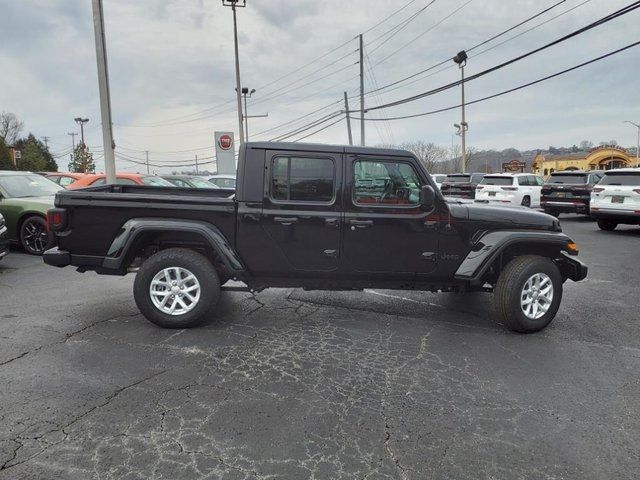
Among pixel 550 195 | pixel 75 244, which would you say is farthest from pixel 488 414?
pixel 550 195

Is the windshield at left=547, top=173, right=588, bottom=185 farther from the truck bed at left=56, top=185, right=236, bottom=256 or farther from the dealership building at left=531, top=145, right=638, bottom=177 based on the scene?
the dealership building at left=531, top=145, right=638, bottom=177

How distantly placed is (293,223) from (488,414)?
246 centimetres

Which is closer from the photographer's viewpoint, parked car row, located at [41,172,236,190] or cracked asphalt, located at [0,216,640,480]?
cracked asphalt, located at [0,216,640,480]

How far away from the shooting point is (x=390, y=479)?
250cm

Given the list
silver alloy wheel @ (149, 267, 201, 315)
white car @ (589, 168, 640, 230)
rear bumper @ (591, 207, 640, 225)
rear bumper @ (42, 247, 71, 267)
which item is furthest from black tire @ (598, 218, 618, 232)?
rear bumper @ (42, 247, 71, 267)

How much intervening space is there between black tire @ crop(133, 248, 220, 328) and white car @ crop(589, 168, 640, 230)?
1184 centimetres

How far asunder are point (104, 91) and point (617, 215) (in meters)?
13.3

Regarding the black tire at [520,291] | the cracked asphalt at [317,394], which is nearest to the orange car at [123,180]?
the cracked asphalt at [317,394]

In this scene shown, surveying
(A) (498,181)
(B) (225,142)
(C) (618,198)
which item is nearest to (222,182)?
(A) (498,181)

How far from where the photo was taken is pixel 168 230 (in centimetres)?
455

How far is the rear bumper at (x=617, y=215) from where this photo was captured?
12.0m

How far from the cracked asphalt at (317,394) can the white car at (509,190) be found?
1219 cm

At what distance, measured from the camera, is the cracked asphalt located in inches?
104

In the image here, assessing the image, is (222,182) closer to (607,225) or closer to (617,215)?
(617,215)
